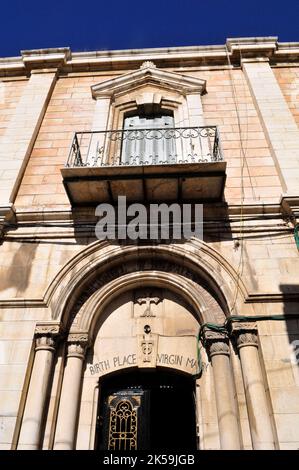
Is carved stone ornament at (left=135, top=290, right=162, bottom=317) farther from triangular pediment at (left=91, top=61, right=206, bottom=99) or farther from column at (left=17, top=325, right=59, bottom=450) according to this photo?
triangular pediment at (left=91, top=61, right=206, bottom=99)

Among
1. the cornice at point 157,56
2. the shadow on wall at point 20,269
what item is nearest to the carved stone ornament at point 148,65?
the cornice at point 157,56

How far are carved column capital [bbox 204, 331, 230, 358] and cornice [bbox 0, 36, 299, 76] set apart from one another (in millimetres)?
8066

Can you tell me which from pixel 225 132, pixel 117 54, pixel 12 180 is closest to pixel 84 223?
pixel 12 180

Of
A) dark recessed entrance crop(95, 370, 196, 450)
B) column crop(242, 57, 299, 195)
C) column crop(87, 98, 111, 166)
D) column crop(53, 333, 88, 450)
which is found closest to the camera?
column crop(53, 333, 88, 450)

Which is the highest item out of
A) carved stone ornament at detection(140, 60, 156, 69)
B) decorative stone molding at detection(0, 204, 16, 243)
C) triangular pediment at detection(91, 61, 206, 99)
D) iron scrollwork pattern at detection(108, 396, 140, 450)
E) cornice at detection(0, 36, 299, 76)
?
cornice at detection(0, 36, 299, 76)

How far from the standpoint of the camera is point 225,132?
29.1ft

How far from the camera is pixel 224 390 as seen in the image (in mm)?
5609

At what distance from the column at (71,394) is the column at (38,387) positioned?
0.96 feet

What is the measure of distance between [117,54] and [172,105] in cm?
255

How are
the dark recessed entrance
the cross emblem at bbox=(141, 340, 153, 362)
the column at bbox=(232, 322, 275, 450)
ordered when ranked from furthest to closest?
1. the cross emblem at bbox=(141, 340, 153, 362)
2. the dark recessed entrance
3. the column at bbox=(232, 322, 275, 450)

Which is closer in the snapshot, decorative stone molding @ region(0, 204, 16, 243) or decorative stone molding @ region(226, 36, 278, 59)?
decorative stone molding @ region(0, 204, 16, 243)

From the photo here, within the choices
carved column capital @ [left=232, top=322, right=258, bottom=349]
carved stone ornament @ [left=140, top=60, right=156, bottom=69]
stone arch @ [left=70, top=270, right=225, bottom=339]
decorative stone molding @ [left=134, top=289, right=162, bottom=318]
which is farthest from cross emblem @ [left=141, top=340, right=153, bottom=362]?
carved stone ornament @ [left=140, top=60, right=156, bottom=69]

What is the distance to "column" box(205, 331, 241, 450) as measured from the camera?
5.24 metres

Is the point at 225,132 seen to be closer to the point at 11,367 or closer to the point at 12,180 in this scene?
the point at 12,180
